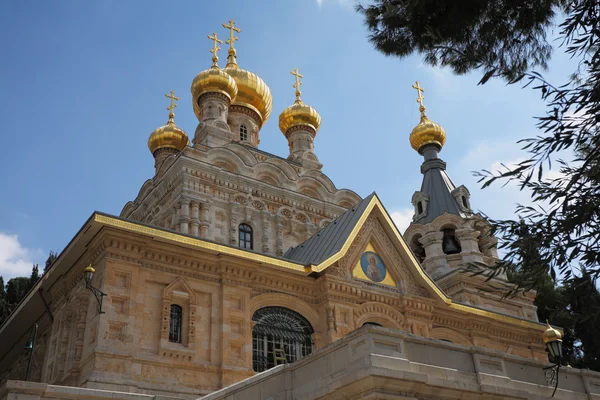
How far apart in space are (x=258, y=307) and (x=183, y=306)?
166 cm

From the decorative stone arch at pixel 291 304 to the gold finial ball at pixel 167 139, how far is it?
13.6 meters

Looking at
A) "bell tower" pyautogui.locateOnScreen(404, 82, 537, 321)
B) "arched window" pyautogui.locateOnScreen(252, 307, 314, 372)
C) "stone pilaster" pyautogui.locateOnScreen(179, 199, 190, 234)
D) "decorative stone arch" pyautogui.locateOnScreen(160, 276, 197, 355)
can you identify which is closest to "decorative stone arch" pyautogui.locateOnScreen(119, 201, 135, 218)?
"stone pilaster" pyautogui.locateOnScreen(179, 199, 190, 234)

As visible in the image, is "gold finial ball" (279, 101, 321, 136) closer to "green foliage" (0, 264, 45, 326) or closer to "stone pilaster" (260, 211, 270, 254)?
"stone pilaster" (260, 211, 270, 254)

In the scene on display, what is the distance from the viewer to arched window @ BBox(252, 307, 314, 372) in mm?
13156

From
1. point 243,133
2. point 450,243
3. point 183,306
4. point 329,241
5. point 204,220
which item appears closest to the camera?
point 183,306

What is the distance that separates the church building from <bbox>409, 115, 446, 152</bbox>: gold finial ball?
4599 millimetres

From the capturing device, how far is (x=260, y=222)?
67.8 ft

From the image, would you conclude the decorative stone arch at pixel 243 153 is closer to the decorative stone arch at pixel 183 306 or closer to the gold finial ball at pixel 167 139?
the gold finial ball at pixel 167 139

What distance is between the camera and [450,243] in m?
22.9

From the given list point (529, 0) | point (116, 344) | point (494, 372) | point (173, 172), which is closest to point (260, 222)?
point (173, 172)

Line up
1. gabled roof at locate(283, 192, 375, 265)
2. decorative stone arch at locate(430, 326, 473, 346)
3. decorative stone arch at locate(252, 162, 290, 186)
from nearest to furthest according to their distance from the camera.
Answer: gabled roof at locate(283, 192, 375, 265) < decorative stone arch at locate(430, 326, 473, 346) < decorative stone arch at locate(252, 162, 290, 186)

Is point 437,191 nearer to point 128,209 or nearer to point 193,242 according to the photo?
point 128,209

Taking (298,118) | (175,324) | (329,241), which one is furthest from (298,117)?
(175,324)

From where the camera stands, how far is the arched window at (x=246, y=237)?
20.0 metres
